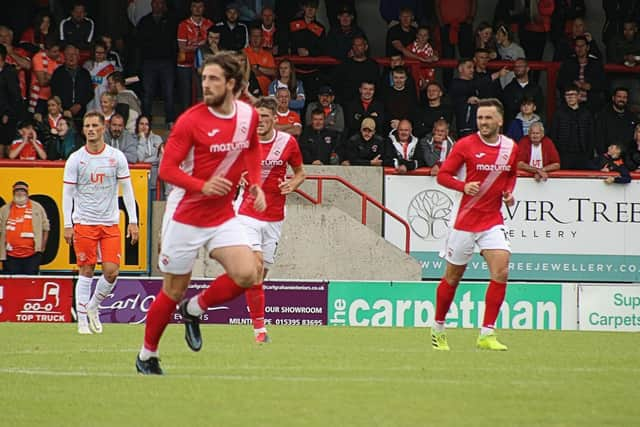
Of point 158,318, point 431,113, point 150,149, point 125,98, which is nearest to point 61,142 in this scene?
point 125,98

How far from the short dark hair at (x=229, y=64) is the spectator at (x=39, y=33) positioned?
43.3ft

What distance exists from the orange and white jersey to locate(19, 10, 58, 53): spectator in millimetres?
7704

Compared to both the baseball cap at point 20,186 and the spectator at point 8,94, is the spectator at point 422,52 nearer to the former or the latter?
the spectator at point 8,94

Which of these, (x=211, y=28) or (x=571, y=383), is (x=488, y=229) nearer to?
(x=571, y=383)

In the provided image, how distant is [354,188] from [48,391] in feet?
41.9

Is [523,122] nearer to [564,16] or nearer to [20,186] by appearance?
[564,16]

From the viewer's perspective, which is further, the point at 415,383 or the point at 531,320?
the point at 531,320

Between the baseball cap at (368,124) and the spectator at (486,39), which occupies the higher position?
the spectator at (486,39)

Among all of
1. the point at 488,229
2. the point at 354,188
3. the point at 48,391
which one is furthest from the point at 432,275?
the point at 48,391

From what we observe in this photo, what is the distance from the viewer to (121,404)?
25.8 feet

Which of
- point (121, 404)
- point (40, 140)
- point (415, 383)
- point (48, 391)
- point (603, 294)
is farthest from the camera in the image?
point (40, 140)

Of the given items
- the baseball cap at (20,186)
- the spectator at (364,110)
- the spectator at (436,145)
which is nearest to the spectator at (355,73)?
the spectator at (364,110)

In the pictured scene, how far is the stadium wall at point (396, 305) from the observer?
60.3ft

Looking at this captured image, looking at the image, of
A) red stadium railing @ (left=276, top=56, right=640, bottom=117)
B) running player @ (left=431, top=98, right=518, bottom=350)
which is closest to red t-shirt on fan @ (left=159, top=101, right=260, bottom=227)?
running player @ (left=431, top=98, right=518, bottom=350)
